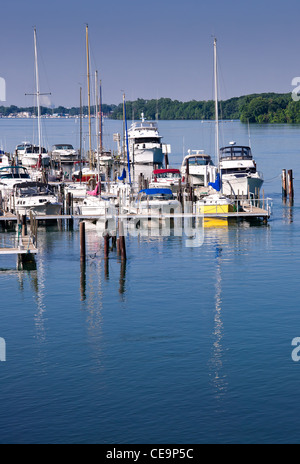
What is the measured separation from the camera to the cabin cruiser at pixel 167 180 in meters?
64.8

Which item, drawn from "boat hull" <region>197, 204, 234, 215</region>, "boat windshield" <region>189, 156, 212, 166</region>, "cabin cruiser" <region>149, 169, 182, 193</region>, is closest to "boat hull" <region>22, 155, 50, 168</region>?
"boat windshield" <region>189, 156, 212, 166</region>

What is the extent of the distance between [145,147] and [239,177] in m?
35.3

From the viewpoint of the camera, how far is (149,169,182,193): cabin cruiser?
6481 centimetres

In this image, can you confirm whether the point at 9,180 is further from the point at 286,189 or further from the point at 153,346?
the point at 153,346

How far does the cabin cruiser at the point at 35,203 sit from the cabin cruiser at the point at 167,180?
1291 centimetres

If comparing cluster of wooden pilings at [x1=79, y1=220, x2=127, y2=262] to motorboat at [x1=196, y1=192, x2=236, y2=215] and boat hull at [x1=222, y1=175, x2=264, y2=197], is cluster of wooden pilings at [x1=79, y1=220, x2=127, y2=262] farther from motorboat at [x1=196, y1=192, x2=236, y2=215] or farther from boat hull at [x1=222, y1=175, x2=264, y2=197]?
boat hull at [x1=222, y1=175, x2=264, y2=197]

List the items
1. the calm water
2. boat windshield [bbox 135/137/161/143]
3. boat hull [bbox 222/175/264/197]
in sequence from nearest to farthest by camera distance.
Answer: the calm water < boat hull [bbox 222/175/264/197] < boat windshield [bbox 135/137/161/143]

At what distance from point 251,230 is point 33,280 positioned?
18696 millimetres

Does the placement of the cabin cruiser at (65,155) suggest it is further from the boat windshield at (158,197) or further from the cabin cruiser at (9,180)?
the boat windshield at (158,197)

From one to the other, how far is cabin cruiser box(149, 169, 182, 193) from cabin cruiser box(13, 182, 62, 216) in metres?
12.9

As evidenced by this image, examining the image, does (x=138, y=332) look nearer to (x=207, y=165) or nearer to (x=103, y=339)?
(x=103, y=339)

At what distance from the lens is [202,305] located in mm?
34469

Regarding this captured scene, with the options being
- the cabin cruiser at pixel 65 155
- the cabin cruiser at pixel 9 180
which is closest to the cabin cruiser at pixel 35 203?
the cabin cruiser at pixel 9 180

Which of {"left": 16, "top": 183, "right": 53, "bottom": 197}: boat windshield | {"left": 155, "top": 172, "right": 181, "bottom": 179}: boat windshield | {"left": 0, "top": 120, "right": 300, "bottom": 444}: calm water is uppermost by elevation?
{"left": 155, "top": 172, "right": 181, "bottom": 179}: boat windshield
